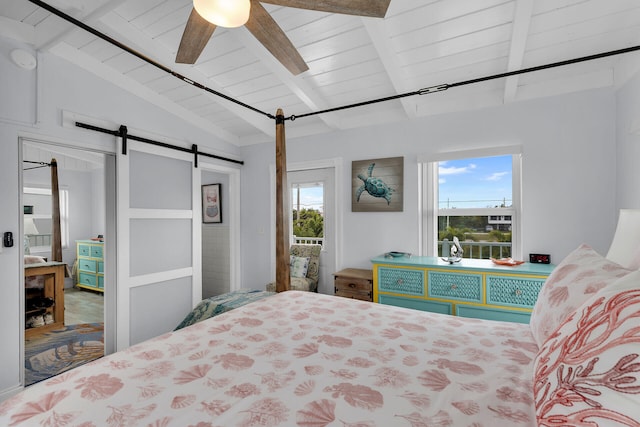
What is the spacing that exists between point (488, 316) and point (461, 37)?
7.13ft

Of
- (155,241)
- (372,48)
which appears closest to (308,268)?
(155,241)

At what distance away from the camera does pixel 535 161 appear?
270 cm

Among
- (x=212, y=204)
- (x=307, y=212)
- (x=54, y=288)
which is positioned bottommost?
(x=54, y=288)

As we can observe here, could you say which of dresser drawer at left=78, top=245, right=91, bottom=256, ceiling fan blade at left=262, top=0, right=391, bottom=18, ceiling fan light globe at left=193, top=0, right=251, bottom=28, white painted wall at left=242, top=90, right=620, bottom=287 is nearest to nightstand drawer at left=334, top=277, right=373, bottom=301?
white painted wall at left=242, top=90, right=620, bottom=287

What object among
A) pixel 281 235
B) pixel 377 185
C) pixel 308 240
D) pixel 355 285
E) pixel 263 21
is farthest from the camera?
pixel 308 240

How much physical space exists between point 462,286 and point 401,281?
0.52 metres

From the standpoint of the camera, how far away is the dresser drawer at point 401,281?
110 inches

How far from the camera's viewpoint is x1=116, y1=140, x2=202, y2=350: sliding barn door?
296 centimetres

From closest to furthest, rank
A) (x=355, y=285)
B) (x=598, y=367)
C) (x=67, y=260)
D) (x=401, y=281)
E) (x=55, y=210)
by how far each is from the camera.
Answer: (x=598, y=367), (x=401, y=281), (x=355, y=285), (x=55, y=210), (x=67, y=260)

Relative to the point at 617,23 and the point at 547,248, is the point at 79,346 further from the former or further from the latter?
the point at 617,23

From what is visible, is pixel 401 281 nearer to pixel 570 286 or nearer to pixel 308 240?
pixel 308 240

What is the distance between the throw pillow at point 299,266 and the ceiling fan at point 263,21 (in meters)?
2.45

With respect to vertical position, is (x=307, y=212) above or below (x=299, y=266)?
above

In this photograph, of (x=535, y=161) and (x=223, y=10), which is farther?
(x=535, y=161)
